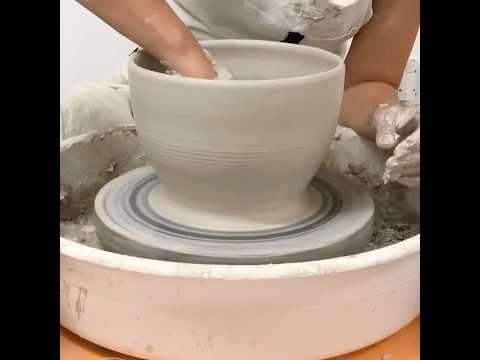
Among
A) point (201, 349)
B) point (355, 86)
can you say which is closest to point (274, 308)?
point (201, 349)

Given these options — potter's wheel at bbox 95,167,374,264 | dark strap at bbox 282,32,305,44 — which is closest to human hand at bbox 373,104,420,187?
potter's wheel at bbox 95,167,374,264

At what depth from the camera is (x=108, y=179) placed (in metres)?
1.32

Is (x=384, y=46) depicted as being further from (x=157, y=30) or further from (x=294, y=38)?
(x=157, y=30)

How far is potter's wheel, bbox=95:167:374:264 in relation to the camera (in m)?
0.89

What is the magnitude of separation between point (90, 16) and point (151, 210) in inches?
57.4

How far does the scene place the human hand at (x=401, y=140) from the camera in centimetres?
97

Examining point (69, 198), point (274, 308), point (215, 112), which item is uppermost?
point (215, 112)

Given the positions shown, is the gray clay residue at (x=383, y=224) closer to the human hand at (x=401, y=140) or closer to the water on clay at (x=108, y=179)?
the water on clay at (x=108, y=179)

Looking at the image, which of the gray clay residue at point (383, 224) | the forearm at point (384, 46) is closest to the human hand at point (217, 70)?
the gray clay residue at point (383, 224)

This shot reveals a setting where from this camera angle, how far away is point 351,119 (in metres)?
1.36

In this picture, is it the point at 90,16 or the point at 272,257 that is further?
the point at 90,16

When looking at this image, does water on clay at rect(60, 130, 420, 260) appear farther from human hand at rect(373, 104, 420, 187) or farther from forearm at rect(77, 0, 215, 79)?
forearm at rect(77, 0, 215, 79)

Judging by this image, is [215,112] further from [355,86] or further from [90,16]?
[90,16]

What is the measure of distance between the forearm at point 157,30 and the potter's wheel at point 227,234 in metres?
0.23
